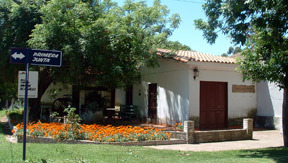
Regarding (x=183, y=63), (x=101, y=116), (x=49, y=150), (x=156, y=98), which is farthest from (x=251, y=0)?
(x=101, y=116)

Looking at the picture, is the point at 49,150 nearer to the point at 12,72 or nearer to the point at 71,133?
the point at 71,133

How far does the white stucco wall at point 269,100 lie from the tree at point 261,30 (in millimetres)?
5440

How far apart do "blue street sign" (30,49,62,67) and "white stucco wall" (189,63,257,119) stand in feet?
24.6

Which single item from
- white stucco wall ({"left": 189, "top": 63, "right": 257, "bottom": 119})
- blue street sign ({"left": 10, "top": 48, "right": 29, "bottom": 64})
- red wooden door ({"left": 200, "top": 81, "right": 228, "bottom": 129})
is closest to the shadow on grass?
white stucco wall ({"left": 189, "top": 63, "right": 257, "bottom": 119})

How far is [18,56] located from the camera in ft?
21.4

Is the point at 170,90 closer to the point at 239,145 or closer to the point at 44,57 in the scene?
the point at 239,145

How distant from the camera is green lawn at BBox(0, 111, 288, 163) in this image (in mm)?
6809

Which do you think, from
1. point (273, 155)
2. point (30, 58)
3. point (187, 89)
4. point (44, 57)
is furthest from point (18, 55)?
point (187, 89)

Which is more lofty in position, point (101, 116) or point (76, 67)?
point (76, 67)

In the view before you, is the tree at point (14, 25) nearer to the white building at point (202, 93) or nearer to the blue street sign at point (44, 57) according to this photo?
the white building at point (202, 93)

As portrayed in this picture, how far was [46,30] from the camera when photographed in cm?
1259

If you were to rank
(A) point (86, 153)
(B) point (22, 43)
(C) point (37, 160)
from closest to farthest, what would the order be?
(C) point (37, 160)
(A) point (86, 153)
(B) point (22, 43)

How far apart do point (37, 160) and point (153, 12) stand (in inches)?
424

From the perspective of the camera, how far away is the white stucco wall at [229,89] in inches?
522
